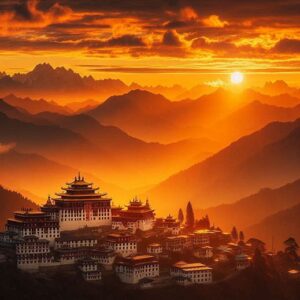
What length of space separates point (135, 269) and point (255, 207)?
40.6 metres

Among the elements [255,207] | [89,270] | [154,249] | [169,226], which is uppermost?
[255,207]

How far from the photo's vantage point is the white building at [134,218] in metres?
53.9

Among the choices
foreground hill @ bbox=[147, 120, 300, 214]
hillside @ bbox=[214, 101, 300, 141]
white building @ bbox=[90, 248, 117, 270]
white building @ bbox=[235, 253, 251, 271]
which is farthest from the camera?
hillside @ bbox=[214, 101, 300, 141]

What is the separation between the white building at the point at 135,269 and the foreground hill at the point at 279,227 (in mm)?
24521

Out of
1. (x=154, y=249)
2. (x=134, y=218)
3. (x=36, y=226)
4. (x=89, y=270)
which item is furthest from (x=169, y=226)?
(x=89, y=270)

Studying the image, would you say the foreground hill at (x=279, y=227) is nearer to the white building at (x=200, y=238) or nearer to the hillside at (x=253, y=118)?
the white building at (x=200, y=238)

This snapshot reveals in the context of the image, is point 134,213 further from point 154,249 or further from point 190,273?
point 190,273

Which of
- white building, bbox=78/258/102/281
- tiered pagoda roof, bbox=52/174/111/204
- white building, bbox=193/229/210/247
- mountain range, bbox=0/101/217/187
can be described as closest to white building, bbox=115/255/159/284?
white building, bbox=78/258/102/281

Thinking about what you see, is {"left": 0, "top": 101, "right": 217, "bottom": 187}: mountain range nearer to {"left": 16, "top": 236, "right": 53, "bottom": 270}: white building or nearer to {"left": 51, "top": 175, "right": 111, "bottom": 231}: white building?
{"left": 51, "top": 175, "right": 111, "bottom": 231}: white building

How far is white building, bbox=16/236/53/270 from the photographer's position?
48.3m

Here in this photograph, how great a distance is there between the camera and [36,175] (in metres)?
97.9

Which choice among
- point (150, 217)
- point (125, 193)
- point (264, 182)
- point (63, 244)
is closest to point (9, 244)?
point (63, 244)

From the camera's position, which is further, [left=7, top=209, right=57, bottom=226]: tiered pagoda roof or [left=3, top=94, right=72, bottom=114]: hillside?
[left=3, top=94, right=72, bottom=114]: hillside

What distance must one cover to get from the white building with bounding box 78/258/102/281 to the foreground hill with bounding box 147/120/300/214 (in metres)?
42.5
